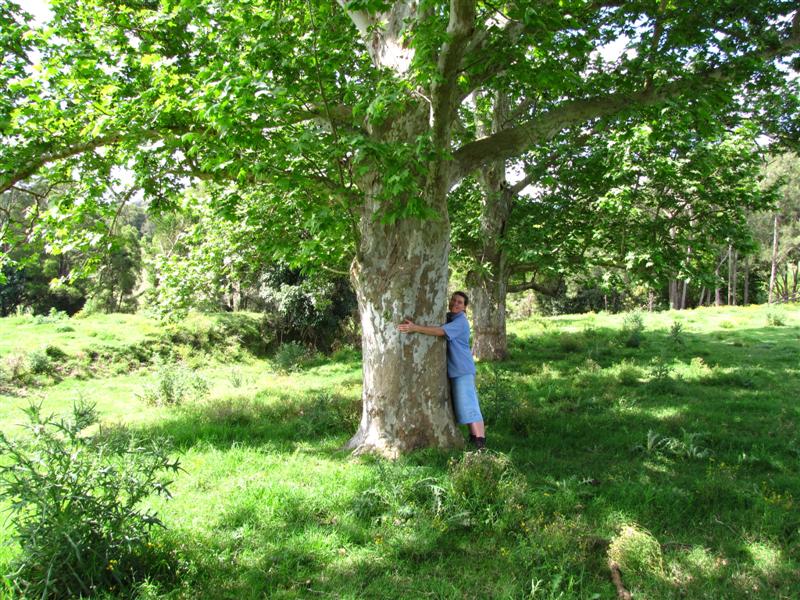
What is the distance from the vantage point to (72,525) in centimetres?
317

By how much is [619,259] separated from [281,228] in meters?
7.68

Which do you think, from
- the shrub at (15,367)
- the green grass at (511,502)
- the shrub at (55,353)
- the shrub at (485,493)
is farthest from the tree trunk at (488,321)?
the shrub at (55,353)

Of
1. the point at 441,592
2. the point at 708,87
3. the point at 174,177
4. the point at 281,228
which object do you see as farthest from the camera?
the point at 281,228

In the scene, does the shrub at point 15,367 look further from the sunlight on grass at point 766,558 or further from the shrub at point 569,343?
the sunlight on grass at point 766,558

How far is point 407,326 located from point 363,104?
2.59 meters

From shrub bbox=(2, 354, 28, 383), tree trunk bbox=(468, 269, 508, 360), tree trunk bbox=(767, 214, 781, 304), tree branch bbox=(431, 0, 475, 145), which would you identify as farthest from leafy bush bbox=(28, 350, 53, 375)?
tree trunk bbox=(767, 214, 781, 304)

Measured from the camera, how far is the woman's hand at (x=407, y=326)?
6039 mm

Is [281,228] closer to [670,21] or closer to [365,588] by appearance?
[365,588]

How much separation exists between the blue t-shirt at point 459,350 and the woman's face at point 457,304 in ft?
0.70

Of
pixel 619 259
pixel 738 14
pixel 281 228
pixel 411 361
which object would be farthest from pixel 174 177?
pixel 619 259

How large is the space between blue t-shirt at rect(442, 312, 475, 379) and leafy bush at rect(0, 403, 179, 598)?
3.82m

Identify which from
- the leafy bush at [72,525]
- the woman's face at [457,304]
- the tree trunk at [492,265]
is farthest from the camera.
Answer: the tree trunk at [492,265]

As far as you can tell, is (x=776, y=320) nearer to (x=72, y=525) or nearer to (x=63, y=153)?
(x=63, y=153)

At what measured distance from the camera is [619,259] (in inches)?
444
